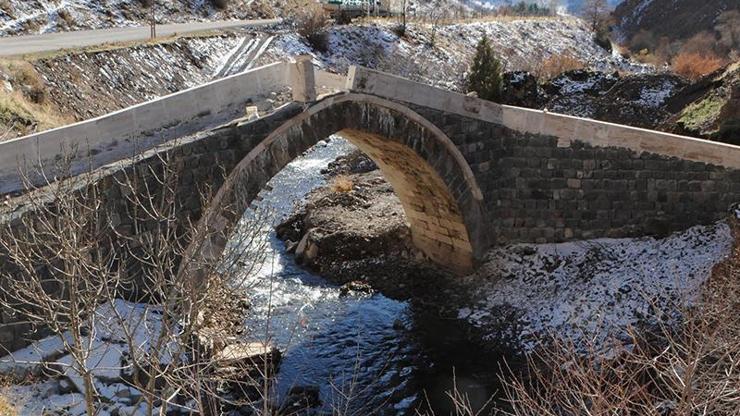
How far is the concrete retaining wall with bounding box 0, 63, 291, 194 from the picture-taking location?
10.3 meters

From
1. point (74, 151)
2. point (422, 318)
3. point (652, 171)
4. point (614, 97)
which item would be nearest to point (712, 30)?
point (614, 97)

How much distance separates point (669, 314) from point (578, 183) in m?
3.91

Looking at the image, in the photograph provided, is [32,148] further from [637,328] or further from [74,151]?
[637,328]

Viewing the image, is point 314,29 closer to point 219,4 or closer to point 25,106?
point 219,4

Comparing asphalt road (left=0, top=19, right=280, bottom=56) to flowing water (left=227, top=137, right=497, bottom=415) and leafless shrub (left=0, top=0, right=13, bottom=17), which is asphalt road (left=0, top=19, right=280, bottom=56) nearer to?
leafless shrub (left=0, top=0, right=13, bottom=17)

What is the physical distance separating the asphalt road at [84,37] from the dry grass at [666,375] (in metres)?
18.8

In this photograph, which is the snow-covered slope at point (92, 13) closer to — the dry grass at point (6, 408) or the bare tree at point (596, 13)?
the dry grass at point (6, 408)

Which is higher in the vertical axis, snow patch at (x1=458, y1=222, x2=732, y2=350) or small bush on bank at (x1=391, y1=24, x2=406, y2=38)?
small bush on bank at (x1=391, y1=24, x2=406, y2=38)

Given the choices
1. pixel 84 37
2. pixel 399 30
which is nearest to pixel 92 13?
pixel 84 37

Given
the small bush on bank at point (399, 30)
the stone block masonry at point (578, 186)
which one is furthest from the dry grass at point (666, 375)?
the small bush on bank at point (399, 30)

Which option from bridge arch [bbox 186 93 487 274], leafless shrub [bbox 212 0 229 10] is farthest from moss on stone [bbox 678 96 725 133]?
leafless shrub [bbox 212 0 229 10]

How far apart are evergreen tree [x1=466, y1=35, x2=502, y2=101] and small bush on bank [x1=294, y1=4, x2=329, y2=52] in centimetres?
991

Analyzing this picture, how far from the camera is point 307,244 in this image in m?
19.6

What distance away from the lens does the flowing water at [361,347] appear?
13.2 metres
